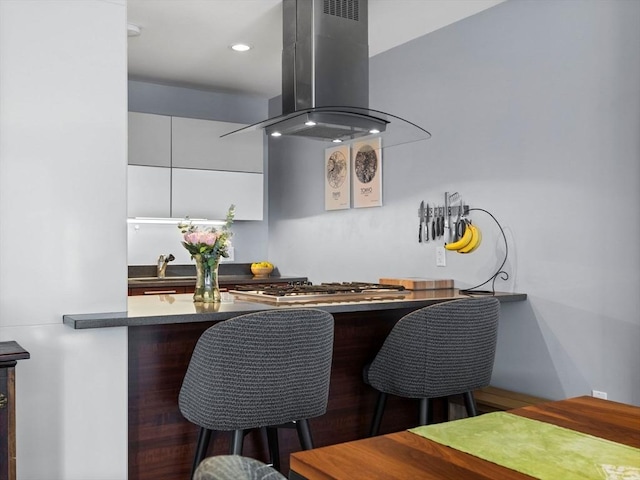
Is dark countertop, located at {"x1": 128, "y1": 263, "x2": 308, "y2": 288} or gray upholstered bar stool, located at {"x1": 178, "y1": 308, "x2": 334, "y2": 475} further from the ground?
dark countertop, located at {"x1": 128, "y1": 263, "x2": 308, "y2": 288}

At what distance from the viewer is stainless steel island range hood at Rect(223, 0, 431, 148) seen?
3.10 m

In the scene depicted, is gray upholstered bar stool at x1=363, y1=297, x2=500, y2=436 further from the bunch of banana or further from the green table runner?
the green table runner

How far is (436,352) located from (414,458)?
4.73 feet

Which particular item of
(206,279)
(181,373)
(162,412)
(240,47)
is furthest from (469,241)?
(240,47)

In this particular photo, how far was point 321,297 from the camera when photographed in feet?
9.59

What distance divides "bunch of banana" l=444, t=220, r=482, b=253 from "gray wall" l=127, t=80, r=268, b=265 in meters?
2.47

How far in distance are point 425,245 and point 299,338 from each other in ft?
6.16

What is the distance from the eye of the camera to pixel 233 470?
2.55 feet

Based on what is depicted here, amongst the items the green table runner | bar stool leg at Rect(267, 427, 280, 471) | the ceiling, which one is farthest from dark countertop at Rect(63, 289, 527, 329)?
the ceiling

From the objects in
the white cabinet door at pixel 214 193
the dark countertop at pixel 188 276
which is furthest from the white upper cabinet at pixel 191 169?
the dark countertop at pixel 188 276

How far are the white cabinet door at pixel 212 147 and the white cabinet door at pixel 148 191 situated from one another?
165 mm

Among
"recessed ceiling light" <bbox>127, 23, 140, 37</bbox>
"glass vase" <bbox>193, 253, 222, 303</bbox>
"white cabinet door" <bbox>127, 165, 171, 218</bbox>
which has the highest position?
"recessed ceiling light" <bbox>127, 23, 140, 37</bbox>

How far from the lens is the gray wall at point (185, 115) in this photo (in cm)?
512

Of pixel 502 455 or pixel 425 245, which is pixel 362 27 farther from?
pixel 502 455
